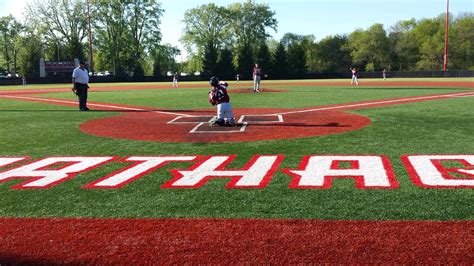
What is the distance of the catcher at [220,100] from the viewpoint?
10.6 metres

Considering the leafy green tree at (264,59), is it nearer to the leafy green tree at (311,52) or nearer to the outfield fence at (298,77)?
the outfield fence at (298,77)

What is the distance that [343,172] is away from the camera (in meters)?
5.97

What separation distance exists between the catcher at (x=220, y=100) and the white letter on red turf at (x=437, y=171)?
5038mm

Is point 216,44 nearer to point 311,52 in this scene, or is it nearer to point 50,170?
point 311,52

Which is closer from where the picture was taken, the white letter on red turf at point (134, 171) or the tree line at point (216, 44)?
the white letter on red turf at point (134, 171)

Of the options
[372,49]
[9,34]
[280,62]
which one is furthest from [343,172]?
[9,34]

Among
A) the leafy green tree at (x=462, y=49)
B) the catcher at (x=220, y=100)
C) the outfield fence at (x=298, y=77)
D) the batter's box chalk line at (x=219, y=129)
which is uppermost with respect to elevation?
the leafy green tree at (x=462, y=49)

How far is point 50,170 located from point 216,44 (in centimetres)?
8049

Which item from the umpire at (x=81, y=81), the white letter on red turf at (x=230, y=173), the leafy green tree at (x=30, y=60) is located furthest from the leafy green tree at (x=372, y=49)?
the white letter on red turf at (x=230, y=173)

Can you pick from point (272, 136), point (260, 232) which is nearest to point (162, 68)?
point (272, 136)

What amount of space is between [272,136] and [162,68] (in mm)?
76844

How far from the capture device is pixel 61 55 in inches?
3179

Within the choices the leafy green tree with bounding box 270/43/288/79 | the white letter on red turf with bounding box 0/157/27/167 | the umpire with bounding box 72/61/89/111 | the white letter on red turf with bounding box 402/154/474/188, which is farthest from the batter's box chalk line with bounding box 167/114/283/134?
the leafy green tree with bounding box 270/43/288/79

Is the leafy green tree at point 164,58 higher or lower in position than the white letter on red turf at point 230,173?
higher
